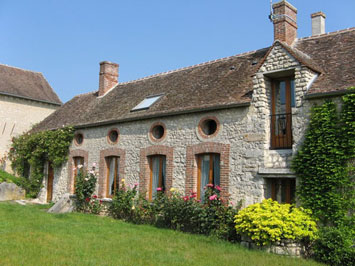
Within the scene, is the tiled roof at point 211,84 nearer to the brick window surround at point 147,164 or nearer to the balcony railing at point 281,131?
the balcony railing at point 281,131

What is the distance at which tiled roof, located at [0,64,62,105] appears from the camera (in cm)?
2177

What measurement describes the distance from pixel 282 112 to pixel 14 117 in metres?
16.7

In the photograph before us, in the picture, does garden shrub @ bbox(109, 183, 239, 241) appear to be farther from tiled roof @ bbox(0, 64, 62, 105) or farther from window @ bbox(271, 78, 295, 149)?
tiled roof @ bbox(0, 64, 62, 105)

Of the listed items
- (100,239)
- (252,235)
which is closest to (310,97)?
(252,235)

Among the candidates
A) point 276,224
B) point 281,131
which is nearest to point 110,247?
point 276,224

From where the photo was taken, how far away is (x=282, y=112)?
33.8 feet

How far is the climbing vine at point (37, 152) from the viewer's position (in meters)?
16.3

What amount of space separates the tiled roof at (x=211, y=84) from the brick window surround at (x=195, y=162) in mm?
1130

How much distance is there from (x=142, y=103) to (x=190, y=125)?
323cm

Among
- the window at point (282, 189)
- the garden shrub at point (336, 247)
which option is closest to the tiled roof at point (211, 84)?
the window at point (282, 189)

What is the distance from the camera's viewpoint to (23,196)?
17.9 metres

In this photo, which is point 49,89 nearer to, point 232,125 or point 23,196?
point 23,196

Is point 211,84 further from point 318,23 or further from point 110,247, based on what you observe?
point 110,247

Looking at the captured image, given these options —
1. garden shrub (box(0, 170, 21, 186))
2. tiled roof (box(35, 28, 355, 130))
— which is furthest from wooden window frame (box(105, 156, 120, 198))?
garden shrub (box(0, 170, 21, 186))
